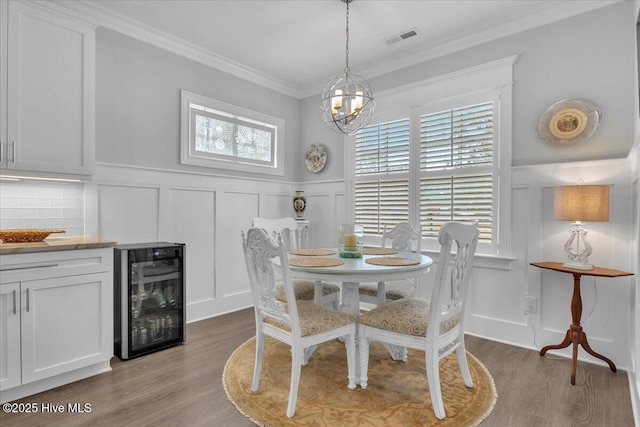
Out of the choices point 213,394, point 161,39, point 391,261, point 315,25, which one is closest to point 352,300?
point 391,261

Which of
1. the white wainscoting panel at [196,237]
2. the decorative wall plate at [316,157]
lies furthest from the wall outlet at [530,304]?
the white wainscoting panel at [196,237]

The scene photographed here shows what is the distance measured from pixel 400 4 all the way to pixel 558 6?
4.22 feet

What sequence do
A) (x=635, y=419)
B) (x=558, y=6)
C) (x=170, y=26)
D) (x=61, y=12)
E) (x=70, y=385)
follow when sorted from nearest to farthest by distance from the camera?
(x=635, y=419) < (x=70, y=385) < (x=61, y=12) < (x=558, y=6) < (x=170, y=26)

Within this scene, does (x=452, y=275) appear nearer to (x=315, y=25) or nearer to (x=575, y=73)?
(x=575, y=73)

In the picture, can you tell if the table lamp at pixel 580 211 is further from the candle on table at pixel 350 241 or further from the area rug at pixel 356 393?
the candle on table at pixel 350 241

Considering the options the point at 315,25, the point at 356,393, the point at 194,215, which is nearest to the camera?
the point at 356,393

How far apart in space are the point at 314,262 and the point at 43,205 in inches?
87.9

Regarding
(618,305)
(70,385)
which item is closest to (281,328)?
(70,385)

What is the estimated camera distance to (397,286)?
9.64ft

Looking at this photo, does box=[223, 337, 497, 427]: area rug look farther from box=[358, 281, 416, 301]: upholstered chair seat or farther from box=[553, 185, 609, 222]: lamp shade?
box=[553, 185, 609, 222]: lamp shade

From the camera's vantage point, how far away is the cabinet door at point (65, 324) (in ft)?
7.00

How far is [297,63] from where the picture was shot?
3.98m

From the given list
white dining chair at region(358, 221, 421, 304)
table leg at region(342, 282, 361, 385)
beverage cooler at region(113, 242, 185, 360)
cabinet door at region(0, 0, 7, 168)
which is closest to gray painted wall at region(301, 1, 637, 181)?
white dining chair at region(358, 221, 421, 304)

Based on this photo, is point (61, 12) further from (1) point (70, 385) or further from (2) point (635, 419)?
(2) point (635, 419)
